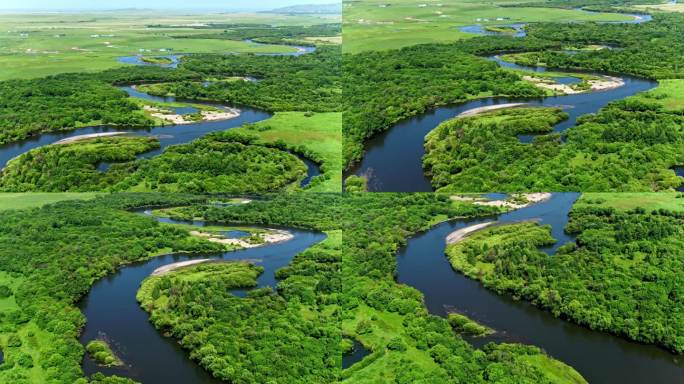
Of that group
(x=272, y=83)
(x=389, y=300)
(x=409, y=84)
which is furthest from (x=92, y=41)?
(x=389, y=300)

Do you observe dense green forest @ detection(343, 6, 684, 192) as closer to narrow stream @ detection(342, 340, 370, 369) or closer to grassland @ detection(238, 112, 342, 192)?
grassland @ detection(238, 112, 342, 192)

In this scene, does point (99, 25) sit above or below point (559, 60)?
above

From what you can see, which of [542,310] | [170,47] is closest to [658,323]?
[542,310]

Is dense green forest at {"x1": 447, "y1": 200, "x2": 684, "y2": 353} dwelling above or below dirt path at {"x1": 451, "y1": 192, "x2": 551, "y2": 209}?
below

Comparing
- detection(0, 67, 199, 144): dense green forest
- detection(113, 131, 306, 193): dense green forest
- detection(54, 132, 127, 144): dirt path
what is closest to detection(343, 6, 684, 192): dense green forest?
detection(113, 131, 306, 193): dense green forest

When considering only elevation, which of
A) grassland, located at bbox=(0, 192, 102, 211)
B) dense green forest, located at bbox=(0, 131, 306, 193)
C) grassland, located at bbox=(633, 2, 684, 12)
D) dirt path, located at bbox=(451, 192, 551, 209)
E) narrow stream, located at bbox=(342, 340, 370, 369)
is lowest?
narrow stream, located at bbox=(342, 340, 370, 369)

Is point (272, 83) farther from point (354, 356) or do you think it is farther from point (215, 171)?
point (354, 356)

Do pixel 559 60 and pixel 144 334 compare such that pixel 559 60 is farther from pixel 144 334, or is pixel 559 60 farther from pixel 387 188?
pixel 144 334
